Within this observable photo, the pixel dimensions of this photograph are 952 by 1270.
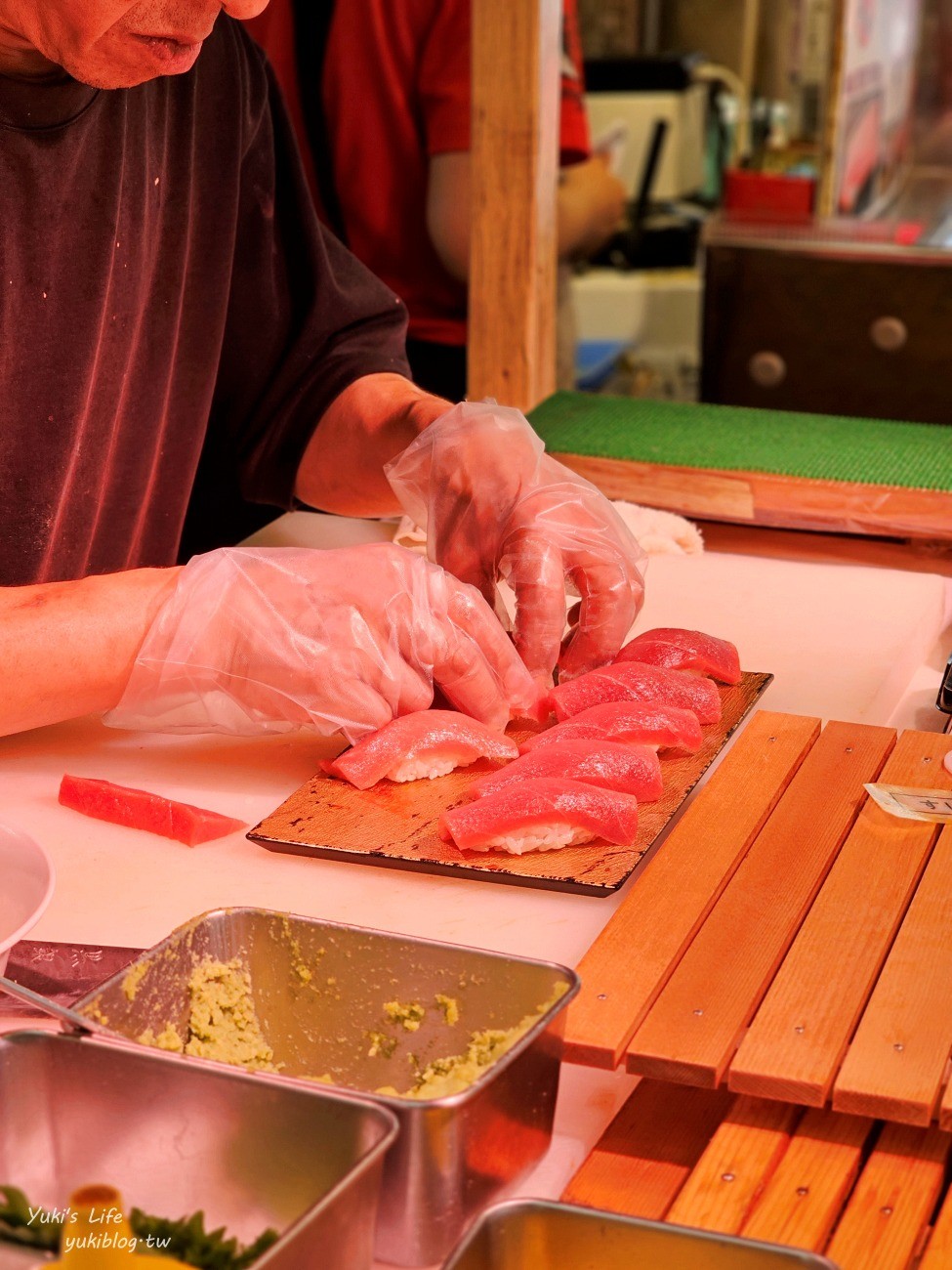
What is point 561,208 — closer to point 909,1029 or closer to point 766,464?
point 766,464

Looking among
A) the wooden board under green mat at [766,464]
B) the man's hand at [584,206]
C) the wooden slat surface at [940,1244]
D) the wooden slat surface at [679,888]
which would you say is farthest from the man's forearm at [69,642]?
the man's hand at [584,206]

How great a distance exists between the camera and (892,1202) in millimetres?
1070

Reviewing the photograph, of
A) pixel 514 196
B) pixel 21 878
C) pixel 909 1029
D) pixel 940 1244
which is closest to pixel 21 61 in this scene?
pixel 21 878

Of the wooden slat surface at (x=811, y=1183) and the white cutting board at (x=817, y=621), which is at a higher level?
the wooden slat surface at (x=811, y=1183)

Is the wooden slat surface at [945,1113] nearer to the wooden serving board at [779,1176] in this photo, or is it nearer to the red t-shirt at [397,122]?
the wooden serving board at [779,1176]

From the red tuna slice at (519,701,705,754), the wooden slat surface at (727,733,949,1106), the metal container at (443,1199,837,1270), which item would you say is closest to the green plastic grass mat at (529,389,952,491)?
the red tuna slice at (519,701,705,754)

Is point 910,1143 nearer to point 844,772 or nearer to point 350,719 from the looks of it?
point 844,772

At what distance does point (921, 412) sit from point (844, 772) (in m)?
3.17

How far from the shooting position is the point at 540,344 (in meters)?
3.21

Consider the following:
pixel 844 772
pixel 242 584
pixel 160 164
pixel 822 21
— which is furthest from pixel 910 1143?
pixel 822 21

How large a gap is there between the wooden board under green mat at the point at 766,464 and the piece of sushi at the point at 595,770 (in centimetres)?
111

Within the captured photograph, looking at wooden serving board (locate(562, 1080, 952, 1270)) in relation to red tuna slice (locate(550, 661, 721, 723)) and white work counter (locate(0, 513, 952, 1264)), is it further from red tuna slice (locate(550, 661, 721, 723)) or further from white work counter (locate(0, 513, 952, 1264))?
red tuna slice (locate(550, 661, 721, 723))

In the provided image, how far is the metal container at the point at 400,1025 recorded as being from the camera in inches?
39.8

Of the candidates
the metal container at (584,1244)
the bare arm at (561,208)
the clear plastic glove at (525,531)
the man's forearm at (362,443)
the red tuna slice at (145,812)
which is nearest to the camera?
the metal container at (584,1244)
